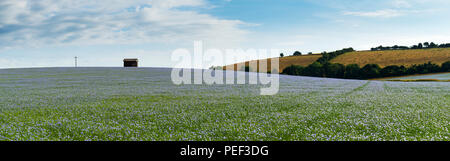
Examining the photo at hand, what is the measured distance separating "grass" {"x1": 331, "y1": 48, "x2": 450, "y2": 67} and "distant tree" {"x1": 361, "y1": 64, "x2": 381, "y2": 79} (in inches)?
140

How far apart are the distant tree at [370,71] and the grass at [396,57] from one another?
3568 millimetres

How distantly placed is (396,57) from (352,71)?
1984 centimetres

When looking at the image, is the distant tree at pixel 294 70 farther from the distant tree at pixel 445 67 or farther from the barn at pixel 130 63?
the barn at pixel 130 63

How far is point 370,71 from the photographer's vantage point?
8188 centimetres

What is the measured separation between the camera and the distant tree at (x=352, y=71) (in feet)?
271

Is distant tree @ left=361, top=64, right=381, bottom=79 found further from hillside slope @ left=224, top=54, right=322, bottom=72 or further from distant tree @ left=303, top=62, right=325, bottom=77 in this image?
hillside slope @ left=224, top=54, right=322, bottom=72

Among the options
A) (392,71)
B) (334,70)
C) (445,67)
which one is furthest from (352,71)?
(445,67)

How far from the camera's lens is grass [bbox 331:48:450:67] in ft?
275

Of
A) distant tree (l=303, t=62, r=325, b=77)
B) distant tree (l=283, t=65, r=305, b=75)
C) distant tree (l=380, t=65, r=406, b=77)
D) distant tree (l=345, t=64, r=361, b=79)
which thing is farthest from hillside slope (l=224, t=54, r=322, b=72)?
distant tree (l=380, t=65, r=406, b=77)

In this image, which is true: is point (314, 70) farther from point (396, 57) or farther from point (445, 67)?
point (445, 67)
